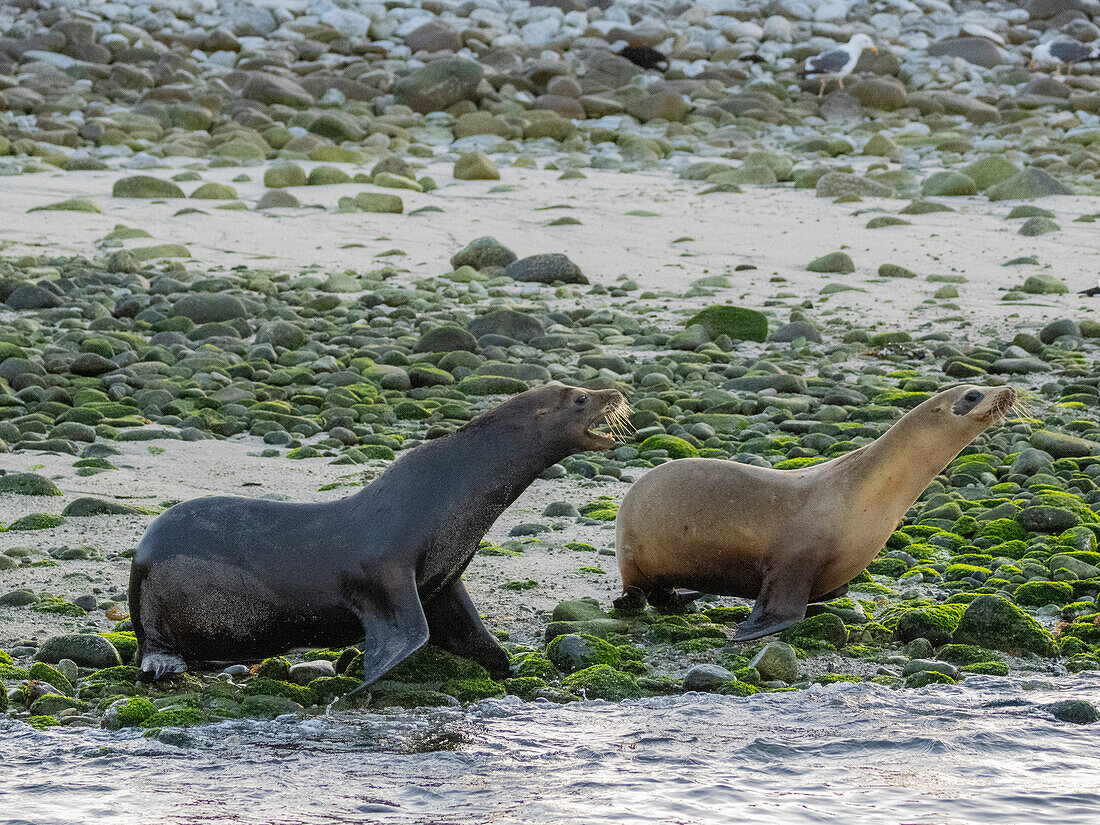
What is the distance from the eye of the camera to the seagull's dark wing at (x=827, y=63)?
25.4 meters

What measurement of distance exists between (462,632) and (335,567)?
513 mm

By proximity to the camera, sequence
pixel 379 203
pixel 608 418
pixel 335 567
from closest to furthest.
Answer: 1. pixel 335 567
2. pixel 608 418
3. pixel 379 203

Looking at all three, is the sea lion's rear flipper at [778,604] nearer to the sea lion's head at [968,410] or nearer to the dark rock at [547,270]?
the sea lion's head at [968,410]

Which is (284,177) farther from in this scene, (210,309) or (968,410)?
(968,410)

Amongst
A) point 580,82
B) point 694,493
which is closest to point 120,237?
point 694,493

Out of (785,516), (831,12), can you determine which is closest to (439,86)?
(831,12)

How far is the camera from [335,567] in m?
4.49

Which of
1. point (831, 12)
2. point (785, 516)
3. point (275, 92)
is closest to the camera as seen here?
point (785, 516)

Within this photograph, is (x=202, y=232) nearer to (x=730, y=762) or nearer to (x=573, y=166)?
(x=573, y=166)

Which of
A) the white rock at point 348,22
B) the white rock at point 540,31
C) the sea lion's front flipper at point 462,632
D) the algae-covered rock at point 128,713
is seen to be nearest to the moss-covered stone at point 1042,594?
the sea lion's front flipper at point 462,632

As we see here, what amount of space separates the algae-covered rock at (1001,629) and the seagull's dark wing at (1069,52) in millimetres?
24521

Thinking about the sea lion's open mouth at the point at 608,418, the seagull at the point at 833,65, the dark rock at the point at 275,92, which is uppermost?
the seagull at the point at 833,65

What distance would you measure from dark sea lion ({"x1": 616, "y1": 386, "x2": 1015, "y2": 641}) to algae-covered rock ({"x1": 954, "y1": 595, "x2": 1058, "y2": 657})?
1.39 ft

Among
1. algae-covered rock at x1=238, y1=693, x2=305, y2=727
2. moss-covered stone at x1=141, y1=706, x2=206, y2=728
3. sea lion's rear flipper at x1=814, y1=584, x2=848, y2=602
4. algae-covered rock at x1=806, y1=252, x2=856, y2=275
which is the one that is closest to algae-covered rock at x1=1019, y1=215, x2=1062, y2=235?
algae-covered rock at x1=806, y1=252, x2=856, y2=275
